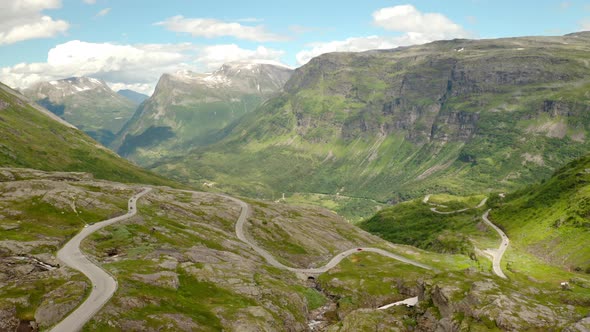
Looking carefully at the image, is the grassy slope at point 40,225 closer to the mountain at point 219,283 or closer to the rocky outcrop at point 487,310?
the mountain at point 219,283

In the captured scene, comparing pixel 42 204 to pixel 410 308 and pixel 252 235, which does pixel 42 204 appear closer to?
pixel 252 235

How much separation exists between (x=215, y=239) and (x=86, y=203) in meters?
49.6

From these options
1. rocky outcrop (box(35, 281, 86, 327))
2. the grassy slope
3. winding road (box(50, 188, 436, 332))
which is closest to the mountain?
rocky outcrop (box(35, 281, 86, 327))

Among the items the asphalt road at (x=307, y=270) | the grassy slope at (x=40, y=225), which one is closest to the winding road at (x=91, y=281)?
the grassy slope at (x=40, y=225)

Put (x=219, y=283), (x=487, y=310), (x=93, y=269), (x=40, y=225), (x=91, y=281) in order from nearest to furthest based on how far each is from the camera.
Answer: (x=487, y=310) < (x=91, y=281) < (x=93, y=269) < (x=219, y=283) < (x=40, y=225)

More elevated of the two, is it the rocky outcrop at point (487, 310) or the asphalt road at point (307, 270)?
the rocky outcrop at point (487, 310)

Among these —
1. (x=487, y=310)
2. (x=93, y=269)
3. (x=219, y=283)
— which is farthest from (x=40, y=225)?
(x=487, y=310)

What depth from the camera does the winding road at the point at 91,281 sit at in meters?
71.0

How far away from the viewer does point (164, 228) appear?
14375 cm

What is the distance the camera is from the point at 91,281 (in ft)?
285

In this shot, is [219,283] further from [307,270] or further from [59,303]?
[307,270]

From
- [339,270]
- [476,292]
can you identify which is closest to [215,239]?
[339,270]

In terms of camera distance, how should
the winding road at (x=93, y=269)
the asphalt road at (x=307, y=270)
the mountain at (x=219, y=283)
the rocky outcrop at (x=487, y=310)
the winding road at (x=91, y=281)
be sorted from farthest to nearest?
the asphalt road at (x=307, y=270)
the mountain at (x=219, y=283)
the rocky outcrop at (x=487, y=310)
the winding road at (x=93, y=269)
the winding road at (x=91, y=281)

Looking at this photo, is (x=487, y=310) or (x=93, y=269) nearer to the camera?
(x=487, y=310)
